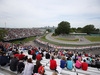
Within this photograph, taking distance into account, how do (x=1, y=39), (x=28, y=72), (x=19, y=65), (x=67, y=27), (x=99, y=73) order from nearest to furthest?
1. (x=28, y=72)
2. (x=19, y=65)
3. (x=99, y=73)
4. (x=1, y=39)
5. (x=67, y=27)

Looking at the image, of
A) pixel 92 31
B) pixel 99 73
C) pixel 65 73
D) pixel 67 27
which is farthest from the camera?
pixel 92 31

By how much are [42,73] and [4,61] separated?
311 cm

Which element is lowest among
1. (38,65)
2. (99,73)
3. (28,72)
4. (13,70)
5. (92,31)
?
(99,73)

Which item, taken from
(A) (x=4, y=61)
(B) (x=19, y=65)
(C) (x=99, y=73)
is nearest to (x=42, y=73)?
(B) (x=19, y=65)

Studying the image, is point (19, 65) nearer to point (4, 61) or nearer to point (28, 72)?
point (28, 72)

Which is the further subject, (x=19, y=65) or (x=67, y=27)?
(x=67, y=27)

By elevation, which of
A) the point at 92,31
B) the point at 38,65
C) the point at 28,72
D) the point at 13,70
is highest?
the point at 92,31

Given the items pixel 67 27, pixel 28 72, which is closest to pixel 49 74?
pixel 28 72

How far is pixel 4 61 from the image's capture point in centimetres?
436

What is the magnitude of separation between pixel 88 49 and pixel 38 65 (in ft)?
73.6

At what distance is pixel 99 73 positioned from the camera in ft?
14.6

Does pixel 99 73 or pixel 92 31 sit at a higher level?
pixel 92 31

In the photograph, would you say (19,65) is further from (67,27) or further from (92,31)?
(92,31)

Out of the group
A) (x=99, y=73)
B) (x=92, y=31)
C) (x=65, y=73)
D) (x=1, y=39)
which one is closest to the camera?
(x=65, y=73)
